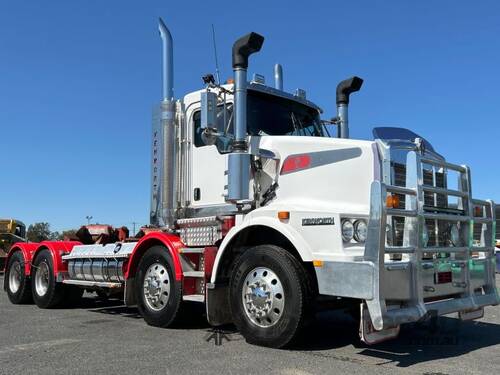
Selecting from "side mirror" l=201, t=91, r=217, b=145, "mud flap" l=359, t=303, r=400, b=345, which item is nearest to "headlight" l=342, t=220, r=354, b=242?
"mud flap" l=359, t=303, r=400, b=345

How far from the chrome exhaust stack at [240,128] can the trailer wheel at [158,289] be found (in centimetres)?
149

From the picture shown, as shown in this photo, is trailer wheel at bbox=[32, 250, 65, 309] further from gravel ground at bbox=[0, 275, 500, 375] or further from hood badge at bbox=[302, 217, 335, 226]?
hood badge at bbox=[302, 217, 335, 226]

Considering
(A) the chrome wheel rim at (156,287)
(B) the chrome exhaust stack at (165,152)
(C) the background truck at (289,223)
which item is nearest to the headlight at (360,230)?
(C) the background truck at (289,223)

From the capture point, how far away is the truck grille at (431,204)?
579 centimetres

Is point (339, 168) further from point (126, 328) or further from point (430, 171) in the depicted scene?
point (126, 328)

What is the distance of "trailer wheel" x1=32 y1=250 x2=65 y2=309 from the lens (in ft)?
33.1

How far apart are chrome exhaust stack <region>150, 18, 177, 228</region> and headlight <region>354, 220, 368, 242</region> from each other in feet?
10.0

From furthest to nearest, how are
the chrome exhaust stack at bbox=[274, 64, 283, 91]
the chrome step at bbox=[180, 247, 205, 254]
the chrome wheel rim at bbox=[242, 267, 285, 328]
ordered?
the chrome exhaust stack at bbox=[274, 64, 283, 91]
the chrome step at bbox=[180, 247, 205, 254]
the chrome wheel rim at bbox=[242, 267, 285, 328]

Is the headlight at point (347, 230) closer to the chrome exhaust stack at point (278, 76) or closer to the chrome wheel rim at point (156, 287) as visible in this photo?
the chrome wheel rim at point (156, 287)

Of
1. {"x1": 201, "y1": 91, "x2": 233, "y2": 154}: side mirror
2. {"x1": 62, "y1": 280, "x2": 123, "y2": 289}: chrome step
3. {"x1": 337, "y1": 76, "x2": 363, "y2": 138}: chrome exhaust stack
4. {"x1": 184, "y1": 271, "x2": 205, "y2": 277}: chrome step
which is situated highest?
{"x1": 337, "y1": 76, "x2": 363, "y2": 138}: chrome exhaust stack

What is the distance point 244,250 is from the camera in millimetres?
6656

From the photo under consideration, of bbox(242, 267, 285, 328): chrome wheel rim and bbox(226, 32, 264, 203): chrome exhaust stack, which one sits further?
bbox(226, 32, 264, 203): chrome exhaust stack

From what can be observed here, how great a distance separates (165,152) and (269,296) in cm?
298

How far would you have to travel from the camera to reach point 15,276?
11.3m
